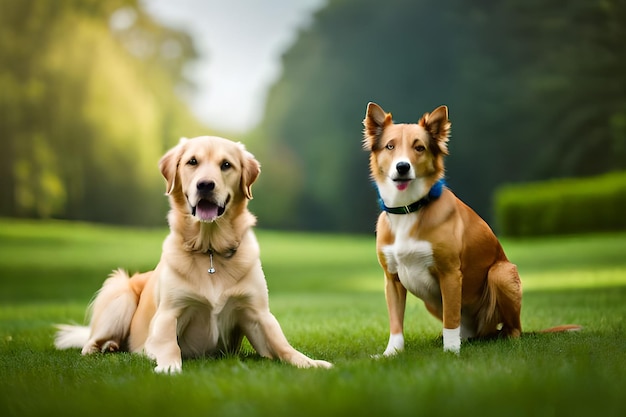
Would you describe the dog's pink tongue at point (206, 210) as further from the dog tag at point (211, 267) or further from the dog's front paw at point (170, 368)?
the dog's front paw at point (170, 368)

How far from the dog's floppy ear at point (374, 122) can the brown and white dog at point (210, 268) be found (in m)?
0.74

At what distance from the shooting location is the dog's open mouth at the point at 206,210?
3.54 meters

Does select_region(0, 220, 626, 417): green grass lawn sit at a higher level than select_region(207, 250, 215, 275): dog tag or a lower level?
lower

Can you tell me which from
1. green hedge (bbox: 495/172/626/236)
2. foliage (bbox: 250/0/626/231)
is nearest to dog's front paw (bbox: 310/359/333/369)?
green hedge (bbox: 495/172/626/236)

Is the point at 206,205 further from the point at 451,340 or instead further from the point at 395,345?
the point at 451,340

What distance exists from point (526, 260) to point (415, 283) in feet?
33.2

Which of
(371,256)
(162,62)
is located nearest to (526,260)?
(371,256)

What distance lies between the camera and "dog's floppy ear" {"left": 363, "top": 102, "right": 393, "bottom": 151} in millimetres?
4023

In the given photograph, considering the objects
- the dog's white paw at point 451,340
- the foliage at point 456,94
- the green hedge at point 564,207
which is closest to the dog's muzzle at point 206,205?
the dog's white paw at point 451,340

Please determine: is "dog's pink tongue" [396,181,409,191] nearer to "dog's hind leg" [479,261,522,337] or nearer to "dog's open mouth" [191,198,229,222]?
"dog's hind leg" [479,261,522,337]

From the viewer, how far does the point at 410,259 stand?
3.88 meters

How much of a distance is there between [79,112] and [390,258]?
19.4 m

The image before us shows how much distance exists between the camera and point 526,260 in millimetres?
13367

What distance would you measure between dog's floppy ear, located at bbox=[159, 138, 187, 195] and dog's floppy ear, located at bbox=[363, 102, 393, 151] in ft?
3.65
